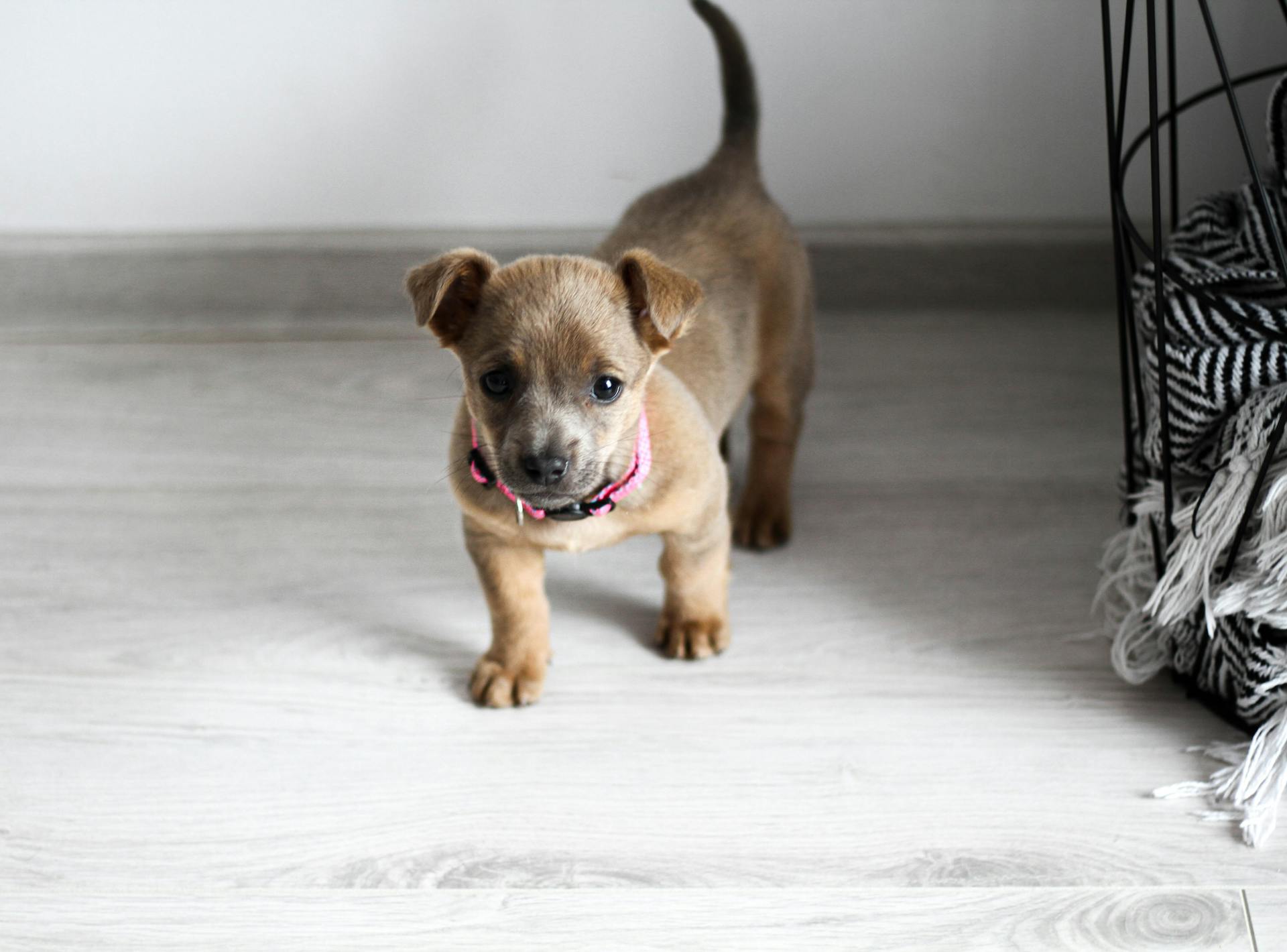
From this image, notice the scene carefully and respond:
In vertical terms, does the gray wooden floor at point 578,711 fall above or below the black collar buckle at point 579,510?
below

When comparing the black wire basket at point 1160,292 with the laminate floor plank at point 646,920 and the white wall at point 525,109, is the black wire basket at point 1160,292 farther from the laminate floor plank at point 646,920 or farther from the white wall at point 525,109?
the white wall at point 525,109

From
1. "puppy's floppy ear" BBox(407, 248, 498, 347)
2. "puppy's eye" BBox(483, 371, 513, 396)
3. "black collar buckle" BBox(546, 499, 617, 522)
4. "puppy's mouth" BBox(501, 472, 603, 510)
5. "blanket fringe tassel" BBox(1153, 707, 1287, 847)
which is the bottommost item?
"blanket fringe tassel" BBox(1153, 707, 1287, 847)

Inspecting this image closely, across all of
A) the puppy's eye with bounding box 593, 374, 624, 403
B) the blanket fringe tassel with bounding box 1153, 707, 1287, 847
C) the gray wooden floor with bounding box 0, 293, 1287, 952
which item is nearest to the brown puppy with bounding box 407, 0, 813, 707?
the puppy's eye with bounding box 593, 374, 624, 403

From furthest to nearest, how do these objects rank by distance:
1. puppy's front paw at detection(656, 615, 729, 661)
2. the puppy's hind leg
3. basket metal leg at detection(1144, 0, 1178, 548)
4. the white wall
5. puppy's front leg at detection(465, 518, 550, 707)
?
the white wall
the puppy's hind leg
puppy's front paw at detection(656, 615, 729, 661)
puppy's front leg at detection(465, 518, 550, 707)
basket metal leg at detection(1144, 0, 1178, 548)

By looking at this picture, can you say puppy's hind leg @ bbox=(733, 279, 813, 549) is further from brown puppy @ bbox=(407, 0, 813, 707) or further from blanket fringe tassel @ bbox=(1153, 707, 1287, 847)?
blanket fringe tassel @ bbox=(1153, 707, 1287, 847)

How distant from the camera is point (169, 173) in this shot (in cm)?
243

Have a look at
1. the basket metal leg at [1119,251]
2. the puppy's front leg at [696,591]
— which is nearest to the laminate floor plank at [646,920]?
the puppy's front leg at [696,591]

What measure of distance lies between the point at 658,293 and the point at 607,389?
0.13m

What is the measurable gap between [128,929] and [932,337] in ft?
5.90

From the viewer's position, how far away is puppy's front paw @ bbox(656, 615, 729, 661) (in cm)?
177

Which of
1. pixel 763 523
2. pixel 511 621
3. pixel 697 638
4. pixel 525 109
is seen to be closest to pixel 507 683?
pixel 511 621

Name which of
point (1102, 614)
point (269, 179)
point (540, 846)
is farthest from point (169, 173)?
point (1102, 614)

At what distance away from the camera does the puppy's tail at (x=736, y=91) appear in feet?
6.47

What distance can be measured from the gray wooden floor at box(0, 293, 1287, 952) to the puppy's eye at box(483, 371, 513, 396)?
51cm
